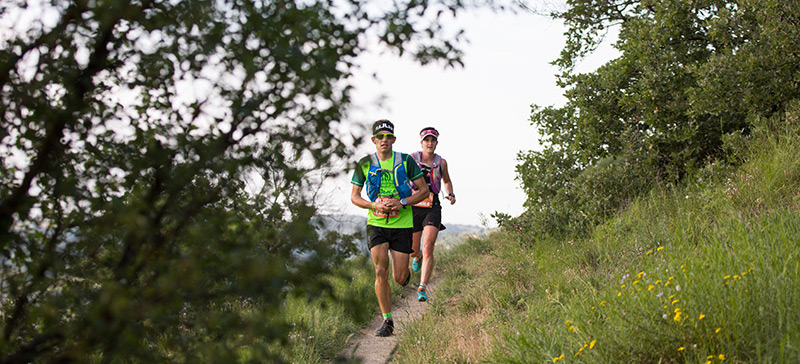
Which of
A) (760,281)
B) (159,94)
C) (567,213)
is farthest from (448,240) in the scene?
(159,94)

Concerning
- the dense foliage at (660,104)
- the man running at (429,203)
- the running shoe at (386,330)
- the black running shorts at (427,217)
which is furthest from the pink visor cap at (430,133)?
the running shoe at (386,330)

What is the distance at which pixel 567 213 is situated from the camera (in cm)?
899

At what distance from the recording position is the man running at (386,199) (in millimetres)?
6582

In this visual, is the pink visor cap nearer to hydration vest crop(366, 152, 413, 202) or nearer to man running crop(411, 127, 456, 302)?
man running crop(411, 127, 456, 302)

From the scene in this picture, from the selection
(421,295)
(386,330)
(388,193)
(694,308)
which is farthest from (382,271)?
(694,308)

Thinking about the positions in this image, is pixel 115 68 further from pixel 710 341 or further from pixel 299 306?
pixel 299 306

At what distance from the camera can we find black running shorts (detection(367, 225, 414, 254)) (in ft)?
21.8

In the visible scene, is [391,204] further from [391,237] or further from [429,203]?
[429,203]

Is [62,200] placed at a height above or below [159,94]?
below

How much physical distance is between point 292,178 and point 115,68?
843mm

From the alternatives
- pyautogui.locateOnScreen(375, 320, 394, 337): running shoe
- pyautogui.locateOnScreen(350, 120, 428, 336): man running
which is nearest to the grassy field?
pyautogui.locateOnScreen(375, 320, 394, 337): running shoe

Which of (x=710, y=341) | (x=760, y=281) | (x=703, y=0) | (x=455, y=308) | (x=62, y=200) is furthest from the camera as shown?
(x=703, y=0)

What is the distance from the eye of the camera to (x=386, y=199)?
6520mm

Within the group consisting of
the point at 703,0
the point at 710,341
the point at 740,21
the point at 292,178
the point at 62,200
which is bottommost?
the point at 710,341
